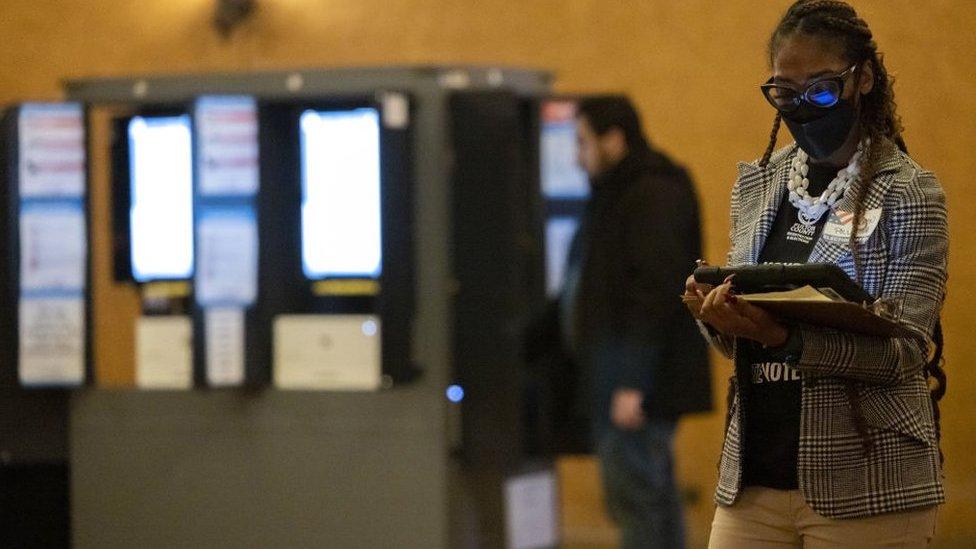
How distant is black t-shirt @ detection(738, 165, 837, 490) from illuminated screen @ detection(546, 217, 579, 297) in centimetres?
237

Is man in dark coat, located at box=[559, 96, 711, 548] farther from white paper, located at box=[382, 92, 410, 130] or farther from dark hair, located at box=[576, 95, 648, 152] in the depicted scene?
white paper, located at box=[382, 92, 410, 130]

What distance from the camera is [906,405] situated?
6.55ft

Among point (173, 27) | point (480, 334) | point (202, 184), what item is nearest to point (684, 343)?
point (480, 334)

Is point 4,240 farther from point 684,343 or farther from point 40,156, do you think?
point 684,343

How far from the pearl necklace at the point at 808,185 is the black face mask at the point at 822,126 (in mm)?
35

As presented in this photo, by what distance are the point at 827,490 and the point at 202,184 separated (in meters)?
2.98

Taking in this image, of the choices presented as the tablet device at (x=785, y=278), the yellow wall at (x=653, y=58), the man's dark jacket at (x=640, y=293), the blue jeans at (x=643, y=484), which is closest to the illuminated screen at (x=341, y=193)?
the man's dark jacket at (x=640, y=293)

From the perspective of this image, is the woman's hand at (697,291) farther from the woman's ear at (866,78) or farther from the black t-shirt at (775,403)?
the woman's ear at (866,78)

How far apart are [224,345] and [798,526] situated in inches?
113

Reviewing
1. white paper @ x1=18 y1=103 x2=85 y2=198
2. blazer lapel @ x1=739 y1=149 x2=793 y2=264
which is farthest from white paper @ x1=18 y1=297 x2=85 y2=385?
blazer lapel @ x1=739 y1=149 x2=793 y2=264

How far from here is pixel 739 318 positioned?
1.92 metres

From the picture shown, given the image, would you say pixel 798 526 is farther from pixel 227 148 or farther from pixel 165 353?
pixel 165 353

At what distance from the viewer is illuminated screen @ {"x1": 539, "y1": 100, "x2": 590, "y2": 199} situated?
454 centimetres

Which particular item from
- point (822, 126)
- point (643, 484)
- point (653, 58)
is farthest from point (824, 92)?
point (653, 58)
